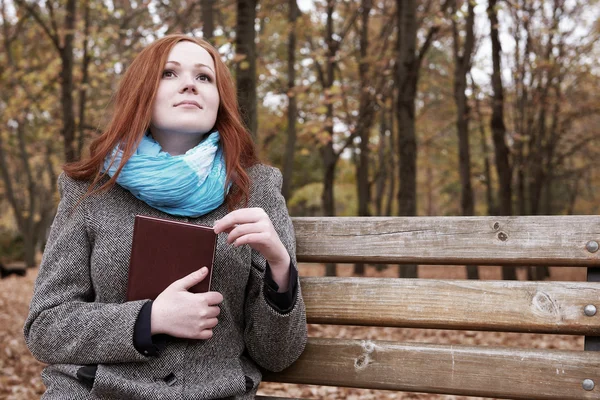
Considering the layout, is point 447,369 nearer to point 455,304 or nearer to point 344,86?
point 455,304

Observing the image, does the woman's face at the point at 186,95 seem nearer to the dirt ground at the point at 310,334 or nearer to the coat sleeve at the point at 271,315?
the coat sleeve at the point at 271,315

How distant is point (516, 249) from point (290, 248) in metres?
0.75

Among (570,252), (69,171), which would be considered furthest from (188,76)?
(570,252)

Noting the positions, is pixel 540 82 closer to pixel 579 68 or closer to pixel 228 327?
pixel 579 68

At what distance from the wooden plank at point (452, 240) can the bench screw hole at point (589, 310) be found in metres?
0.14

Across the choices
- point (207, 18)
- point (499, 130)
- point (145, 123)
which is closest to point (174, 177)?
point (145, 123)

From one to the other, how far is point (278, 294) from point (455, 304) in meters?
0.62

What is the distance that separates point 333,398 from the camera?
511 centimetres

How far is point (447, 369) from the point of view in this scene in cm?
216

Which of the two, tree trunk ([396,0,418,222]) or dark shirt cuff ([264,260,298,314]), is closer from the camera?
dark shirt cuff ([264,260,298,314])

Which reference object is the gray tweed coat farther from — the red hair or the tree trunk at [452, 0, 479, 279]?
the tree trunk at [452, 0, 479, 279]

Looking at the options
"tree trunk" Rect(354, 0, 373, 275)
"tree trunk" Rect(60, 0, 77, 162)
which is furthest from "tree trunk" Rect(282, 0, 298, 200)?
"tree trunk" Rect(60, 0, 77, 162)

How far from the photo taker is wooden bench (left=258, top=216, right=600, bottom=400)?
2.08m

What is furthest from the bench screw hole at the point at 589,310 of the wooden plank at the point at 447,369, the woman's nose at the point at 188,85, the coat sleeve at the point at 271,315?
the woman's nose at the point at 188,85
